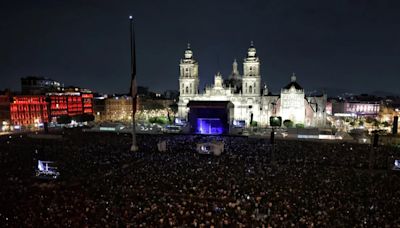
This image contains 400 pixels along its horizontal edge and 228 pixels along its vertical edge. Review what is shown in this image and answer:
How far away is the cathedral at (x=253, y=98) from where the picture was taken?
70.2m

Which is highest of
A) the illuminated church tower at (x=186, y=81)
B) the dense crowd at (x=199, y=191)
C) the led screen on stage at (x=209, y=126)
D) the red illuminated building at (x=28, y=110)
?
the illuminated church tower at (x=186, y=81)

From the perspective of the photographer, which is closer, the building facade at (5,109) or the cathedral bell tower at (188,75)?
the building facade at (5,109)

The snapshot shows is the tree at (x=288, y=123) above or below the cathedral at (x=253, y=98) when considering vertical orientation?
below

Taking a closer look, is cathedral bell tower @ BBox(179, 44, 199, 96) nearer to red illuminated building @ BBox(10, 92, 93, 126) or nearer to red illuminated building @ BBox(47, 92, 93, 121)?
red illuminated building @ BBox(10, 92, 93, 126)

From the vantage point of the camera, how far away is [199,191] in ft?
65.2

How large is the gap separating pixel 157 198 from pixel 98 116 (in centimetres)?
8737

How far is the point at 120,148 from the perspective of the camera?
36188mm

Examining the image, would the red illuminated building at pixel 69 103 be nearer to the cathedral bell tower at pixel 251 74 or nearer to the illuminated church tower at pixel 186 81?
the illuminated church tower at pixel 186 81

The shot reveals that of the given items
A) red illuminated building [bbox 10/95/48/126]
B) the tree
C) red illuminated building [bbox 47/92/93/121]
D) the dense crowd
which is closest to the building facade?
red illuminated building [bbox 10/95/48/126]

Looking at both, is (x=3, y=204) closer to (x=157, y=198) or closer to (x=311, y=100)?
(x=157, y=198)

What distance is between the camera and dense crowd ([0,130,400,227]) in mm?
15180

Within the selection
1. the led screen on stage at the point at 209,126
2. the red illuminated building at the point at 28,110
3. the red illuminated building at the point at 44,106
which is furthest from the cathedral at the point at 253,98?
the red illuminated building at the point at 28,110

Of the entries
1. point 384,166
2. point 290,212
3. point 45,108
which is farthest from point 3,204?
point 45,108

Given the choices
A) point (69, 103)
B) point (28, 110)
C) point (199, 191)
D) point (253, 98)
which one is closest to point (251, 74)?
point (253, 98)
